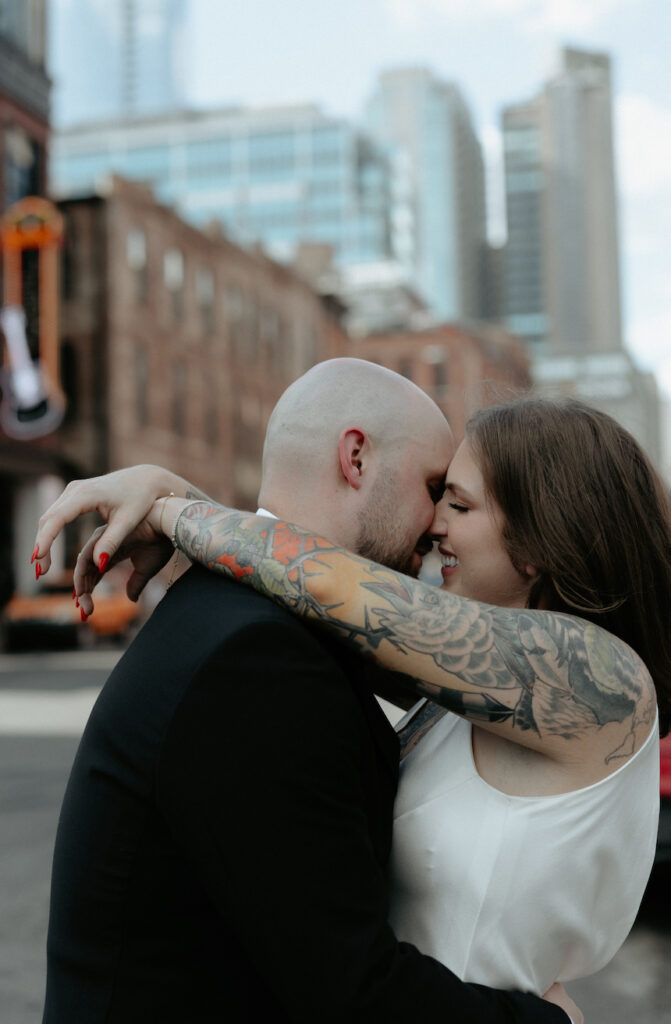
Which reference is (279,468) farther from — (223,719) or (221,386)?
(221,386)

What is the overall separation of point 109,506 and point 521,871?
3.27ft

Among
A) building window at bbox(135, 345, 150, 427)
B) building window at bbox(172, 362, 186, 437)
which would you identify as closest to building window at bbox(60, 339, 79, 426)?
building window at bbox(135, 345, 150, 427)

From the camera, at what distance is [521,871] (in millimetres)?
1754

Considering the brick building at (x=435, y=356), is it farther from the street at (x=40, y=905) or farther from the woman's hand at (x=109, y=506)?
the woman's hand at (x=109, y=506)

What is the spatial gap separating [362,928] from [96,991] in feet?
1.41

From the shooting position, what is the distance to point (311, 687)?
1605 millimetres

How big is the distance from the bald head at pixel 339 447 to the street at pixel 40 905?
297cm

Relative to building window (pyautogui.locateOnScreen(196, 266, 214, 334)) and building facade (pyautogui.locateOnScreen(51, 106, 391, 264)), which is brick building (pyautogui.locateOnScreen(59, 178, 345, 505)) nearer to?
building window (pyautogui.locateOnScreen(196, 266, 214, 334))

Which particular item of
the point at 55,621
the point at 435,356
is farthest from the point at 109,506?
the point at 435,356

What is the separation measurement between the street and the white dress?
8.85ft

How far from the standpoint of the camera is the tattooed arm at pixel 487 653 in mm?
1738

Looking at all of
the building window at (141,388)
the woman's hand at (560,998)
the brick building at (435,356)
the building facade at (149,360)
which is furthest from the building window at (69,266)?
the woman's hand at (560,998)

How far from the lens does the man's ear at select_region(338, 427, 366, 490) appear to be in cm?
204

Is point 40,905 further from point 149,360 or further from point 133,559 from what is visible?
point 149,360
